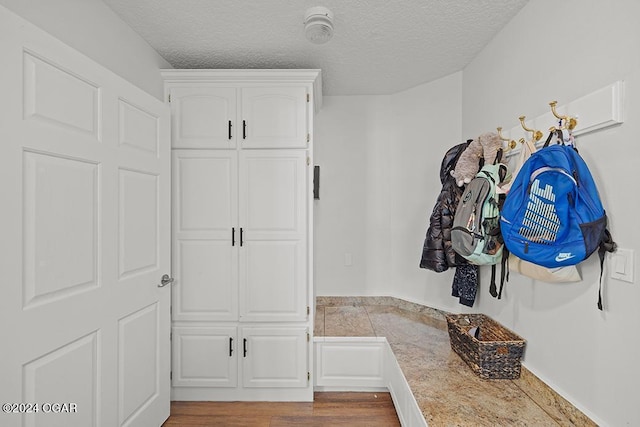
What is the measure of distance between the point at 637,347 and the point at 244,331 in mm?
2029

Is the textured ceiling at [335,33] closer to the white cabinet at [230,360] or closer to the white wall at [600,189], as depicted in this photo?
the white wall at [600,189]

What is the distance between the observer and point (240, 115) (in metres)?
2.25

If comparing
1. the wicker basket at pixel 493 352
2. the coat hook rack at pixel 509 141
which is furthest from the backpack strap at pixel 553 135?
the wicker basket at pixel 493 352

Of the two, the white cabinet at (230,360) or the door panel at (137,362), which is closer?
the door panel at (137,362)

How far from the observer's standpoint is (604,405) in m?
1.21

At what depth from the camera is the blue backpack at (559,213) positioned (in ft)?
Result: 3.81

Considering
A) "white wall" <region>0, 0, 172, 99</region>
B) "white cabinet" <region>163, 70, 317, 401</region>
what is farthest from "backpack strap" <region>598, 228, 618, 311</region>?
"white wall" <region>0, 0, 172, 99</region>

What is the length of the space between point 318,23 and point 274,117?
0.70 metres

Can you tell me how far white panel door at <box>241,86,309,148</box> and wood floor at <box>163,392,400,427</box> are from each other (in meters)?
1.80

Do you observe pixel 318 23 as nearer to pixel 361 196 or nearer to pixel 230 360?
pixel 361 196

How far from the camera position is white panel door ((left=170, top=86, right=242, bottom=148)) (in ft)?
7.38

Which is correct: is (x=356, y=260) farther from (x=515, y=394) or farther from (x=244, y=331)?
(x=515, y=394)

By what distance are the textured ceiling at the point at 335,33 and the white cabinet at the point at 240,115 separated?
0.76 ft

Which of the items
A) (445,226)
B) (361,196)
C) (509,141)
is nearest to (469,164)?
(509,141)
